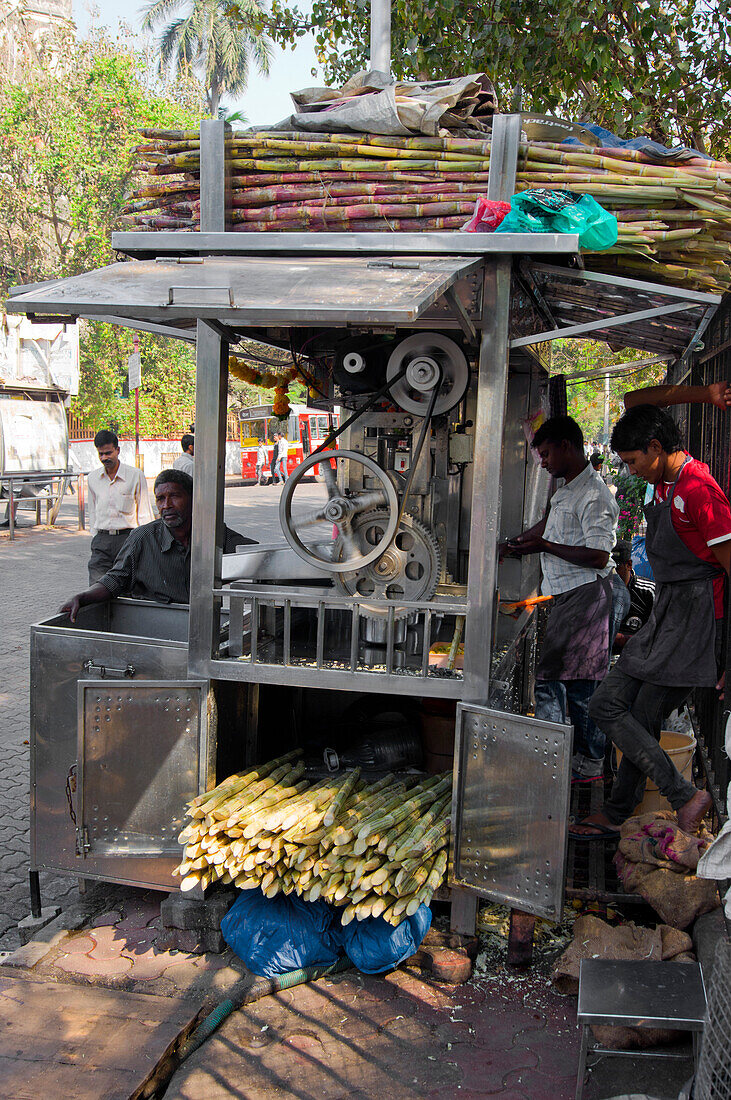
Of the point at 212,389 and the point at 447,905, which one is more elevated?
the point at 212,389

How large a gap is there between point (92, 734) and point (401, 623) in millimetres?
1564

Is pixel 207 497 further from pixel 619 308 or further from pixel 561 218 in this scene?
pixel 619 308

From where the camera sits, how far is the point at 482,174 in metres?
3.85

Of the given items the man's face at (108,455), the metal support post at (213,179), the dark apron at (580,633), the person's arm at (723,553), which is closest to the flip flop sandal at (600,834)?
the dark apron at (580,633)

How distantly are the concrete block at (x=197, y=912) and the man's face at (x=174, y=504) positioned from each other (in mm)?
2051

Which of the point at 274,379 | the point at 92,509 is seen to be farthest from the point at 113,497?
the point at 274,379

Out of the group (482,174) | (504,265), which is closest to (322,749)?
(504,265)

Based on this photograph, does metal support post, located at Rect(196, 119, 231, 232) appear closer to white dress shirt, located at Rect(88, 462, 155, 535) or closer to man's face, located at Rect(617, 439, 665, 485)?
man's face, located at Rect(617, 439, 665, 485)

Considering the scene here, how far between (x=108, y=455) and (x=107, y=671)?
3.99m

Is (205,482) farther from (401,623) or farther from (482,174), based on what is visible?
(482,174)

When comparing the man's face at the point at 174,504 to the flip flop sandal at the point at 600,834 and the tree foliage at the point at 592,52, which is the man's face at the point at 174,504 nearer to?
the flip flop sandal at the point at 600,834

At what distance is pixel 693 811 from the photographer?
13.3 feet

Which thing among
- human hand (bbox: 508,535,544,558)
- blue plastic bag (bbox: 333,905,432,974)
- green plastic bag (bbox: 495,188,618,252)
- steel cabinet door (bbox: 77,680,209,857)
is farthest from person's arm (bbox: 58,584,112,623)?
green plastic bag (bbox: 495,188,618,252)

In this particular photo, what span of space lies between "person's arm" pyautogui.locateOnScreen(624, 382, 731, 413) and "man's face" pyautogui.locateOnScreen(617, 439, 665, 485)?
337mm
